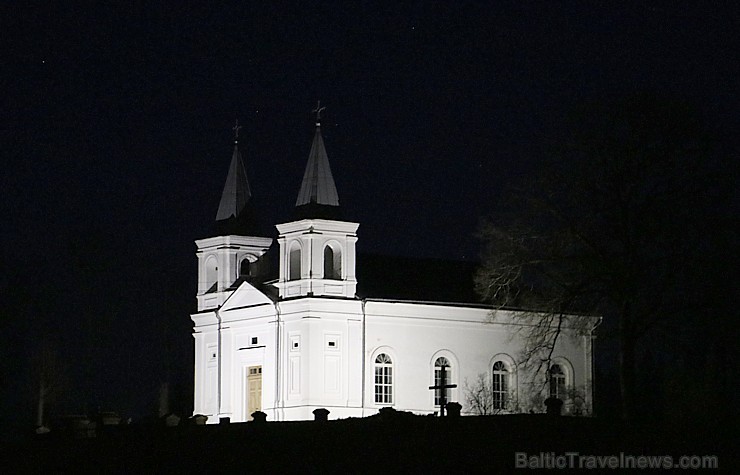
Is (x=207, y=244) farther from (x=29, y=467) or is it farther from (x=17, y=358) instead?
(x=29, y=467)

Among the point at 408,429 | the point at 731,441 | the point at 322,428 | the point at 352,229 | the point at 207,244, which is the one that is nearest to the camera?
the point at 731,441

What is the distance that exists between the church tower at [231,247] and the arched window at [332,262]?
511cm

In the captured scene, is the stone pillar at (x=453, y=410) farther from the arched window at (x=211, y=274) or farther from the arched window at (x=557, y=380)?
the arched window at (x=211, y=274)

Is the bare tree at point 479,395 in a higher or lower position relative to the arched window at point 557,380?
lower

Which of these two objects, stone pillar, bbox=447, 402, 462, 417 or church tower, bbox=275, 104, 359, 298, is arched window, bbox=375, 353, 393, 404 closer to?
church tower, bbox=275, 104, 359, 298

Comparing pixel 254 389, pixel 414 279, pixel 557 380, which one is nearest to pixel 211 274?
pixel 254 389

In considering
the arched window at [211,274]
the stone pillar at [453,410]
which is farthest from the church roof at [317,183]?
the stone pillar at [453,410]

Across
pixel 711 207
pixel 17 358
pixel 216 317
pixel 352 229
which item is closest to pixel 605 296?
pixel 711 207

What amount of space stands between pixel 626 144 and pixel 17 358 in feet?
126

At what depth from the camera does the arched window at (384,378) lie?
7269 centimetres

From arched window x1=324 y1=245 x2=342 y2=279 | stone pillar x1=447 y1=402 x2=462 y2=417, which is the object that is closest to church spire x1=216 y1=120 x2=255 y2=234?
arched window x1=324 y1=245 x2=342 y2=279

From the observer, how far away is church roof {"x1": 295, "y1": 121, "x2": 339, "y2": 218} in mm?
72875

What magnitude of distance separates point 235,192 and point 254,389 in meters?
9.03

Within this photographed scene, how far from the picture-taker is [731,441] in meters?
42.1
